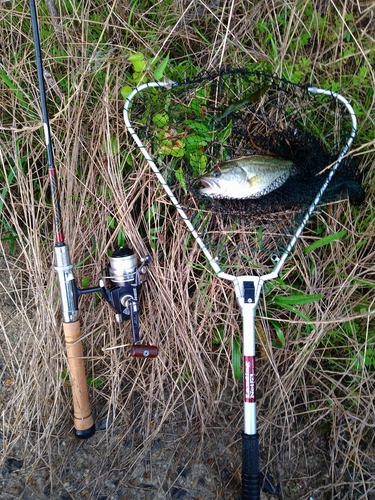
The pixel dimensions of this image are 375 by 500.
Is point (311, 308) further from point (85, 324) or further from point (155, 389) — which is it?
point (85, 324)

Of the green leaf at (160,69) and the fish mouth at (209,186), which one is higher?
the green leaf at (160,69)

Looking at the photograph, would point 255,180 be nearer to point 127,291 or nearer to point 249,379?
point 127,291

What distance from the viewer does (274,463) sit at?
1.85 metres

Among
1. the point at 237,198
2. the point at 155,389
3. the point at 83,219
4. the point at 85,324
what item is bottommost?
the point at 155,389

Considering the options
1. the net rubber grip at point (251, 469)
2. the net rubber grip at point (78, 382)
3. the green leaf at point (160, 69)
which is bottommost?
the net rubber grip at point (251, 469)

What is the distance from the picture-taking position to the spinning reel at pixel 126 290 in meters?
1.72

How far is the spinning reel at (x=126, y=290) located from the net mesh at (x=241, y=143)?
0.36 metres

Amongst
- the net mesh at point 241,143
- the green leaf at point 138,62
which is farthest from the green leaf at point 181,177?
the green leaf at point 138,62

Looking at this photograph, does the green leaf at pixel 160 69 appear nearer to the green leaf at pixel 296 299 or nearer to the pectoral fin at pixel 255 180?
the pectoral fin at pixel 255 180

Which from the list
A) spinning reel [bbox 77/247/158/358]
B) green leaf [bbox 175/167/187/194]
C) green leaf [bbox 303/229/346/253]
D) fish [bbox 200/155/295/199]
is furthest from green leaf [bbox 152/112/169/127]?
green leaf [bbox 303/229/346/253]

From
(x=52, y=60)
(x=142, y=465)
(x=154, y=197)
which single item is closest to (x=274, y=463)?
(x=142, y=465)

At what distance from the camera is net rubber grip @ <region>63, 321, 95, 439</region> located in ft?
5.63

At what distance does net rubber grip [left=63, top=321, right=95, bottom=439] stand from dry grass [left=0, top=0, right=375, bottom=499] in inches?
4.8

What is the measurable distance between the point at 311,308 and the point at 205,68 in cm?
122
